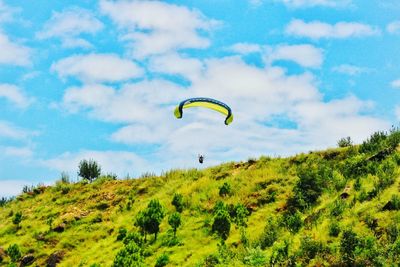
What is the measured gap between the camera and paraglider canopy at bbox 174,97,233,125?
28594 mm

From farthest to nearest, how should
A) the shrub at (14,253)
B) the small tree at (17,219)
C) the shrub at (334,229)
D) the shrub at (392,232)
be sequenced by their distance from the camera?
the small tree at (17,219) < the shrub at (14,253) < the shrub at (334,229) < the shrub at (392,232)

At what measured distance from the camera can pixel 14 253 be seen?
93.0 feet

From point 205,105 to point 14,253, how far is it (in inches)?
578

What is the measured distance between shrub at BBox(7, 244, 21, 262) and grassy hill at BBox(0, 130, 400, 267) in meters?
0.08

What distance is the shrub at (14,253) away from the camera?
92.8 feet

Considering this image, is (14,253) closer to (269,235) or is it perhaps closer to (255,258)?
(269,235)

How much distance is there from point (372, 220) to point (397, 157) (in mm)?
6343

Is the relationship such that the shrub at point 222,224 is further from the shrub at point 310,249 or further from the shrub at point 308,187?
the shrub at point 310,249

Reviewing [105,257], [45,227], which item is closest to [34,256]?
[45,227]

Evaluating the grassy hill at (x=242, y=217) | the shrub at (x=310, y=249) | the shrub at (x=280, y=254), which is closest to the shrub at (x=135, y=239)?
the grassy hill at (x=242, y=217)

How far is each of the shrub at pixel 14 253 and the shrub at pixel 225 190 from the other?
12805 mm

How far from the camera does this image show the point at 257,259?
17859mm

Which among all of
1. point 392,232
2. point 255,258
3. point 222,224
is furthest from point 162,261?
point 392,232

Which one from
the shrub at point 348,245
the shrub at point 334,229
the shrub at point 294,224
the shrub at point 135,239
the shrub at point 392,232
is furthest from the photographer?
the shrub at point 135,239
